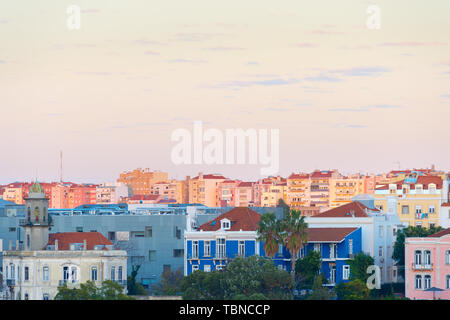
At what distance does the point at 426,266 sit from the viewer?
182ft

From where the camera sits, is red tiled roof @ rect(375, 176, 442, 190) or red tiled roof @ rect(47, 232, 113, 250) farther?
red tiled roof @ rect(375, 176, 442, 190)

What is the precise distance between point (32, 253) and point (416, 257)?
51.4ft

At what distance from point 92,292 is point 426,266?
1451cm

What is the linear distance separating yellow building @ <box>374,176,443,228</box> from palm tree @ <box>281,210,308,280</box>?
26.3 meters

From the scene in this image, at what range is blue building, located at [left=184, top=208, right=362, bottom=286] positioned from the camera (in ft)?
189

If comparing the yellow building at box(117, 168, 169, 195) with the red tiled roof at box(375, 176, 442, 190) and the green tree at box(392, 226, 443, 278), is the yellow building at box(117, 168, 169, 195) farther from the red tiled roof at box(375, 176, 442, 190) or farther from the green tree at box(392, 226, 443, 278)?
the green tree at box(392, 226, 443, 278)

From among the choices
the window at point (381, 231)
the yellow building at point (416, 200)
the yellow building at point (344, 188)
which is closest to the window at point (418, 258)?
the window at point (381, 231)

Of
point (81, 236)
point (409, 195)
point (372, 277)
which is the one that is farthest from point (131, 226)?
point (409, 195)

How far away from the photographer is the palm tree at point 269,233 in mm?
56875

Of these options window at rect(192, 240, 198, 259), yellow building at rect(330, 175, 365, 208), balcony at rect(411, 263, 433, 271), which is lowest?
balcony at rect(411, 263, 433, 271)

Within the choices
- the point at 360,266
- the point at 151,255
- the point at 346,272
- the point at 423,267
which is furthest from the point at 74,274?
the point at 423,267

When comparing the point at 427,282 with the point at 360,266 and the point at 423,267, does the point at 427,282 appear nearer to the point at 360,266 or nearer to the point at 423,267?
the point at 423,267

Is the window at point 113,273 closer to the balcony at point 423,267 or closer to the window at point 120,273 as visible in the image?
the window at point 120,273

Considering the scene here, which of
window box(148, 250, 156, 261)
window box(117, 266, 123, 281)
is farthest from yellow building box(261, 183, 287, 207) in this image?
window box(117, 266, 123, 281)
